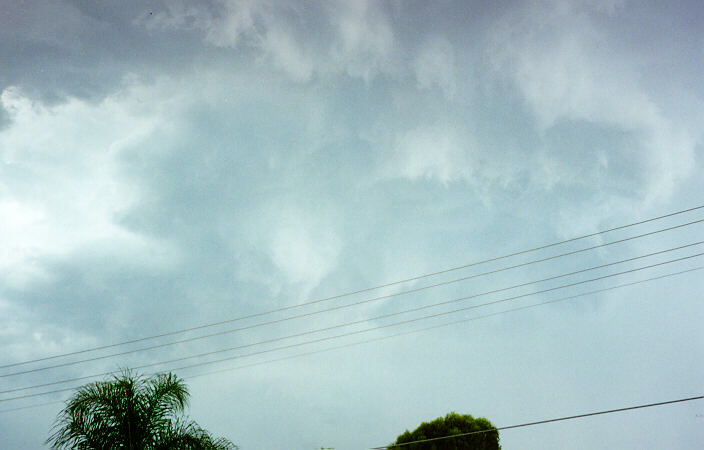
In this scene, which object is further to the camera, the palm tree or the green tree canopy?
the green tree canopy

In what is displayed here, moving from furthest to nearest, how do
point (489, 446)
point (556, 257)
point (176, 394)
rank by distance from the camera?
point (489, 446) → point (556, 257) → point (176, 394)

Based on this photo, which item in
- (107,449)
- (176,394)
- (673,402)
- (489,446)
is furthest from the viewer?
(489,446)

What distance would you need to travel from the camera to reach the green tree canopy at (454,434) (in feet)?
97.3

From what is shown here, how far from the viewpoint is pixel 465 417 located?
102 ft

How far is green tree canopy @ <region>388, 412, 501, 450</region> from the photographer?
97.3 ft

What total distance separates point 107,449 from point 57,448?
160 cm

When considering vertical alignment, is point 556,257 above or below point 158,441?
above

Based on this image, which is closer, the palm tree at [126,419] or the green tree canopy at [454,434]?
the palm tree at [126,419]

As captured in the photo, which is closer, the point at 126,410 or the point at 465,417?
the point at 126,410

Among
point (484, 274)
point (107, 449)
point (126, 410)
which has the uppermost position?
point (484, 274)

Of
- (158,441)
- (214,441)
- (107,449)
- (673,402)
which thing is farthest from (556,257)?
(107,449)

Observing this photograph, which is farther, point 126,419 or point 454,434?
point 454,434

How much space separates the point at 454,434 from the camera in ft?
102

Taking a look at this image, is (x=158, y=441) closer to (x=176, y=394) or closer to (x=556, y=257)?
(x=176, y=394)
